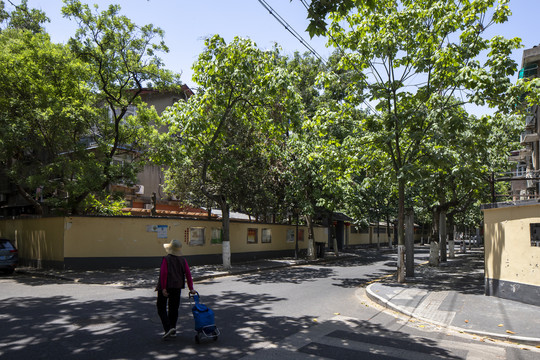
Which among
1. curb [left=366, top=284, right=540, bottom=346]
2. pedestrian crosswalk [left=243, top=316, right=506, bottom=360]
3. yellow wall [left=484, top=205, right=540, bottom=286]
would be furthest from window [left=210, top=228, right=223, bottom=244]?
pedestrian crosswalk [left=243, top=316, right=506, bottom=360]

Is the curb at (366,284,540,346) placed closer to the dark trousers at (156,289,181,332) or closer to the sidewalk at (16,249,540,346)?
the sidewalk at (16,249,540,346)

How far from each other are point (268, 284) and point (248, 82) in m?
7.93

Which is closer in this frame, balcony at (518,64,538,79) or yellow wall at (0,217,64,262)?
yellow wall at (0,217,64,262)

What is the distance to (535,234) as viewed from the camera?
30.9ft

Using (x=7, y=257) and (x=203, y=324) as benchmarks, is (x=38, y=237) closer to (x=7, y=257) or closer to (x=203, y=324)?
(x=7, y=257)

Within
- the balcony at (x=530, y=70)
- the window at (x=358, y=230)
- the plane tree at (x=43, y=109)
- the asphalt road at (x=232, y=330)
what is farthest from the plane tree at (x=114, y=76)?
the window at (x=358, y=230)

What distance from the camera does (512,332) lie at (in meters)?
6.99

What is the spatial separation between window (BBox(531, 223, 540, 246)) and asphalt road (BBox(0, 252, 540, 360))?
380cm

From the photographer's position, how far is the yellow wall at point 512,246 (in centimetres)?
944

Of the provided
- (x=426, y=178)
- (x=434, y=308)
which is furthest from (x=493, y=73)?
(x=434, y=308)

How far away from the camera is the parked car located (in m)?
15.1

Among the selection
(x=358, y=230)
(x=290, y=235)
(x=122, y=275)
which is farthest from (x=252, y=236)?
(x=358, y=230)

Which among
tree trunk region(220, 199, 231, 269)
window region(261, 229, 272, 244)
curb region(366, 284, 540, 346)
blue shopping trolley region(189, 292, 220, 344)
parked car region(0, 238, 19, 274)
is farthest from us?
window region(261, 229, 272, 244)

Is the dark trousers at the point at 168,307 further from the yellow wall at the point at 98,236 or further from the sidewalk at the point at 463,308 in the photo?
the yellow wall at the point at 98,236
